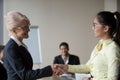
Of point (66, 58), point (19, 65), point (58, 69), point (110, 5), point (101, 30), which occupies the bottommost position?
point (66, 58)

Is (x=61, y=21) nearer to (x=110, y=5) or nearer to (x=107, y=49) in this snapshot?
(x=110, y=5)

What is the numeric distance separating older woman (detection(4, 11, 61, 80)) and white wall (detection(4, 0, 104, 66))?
14.1 ft

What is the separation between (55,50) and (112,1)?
1.85 meters

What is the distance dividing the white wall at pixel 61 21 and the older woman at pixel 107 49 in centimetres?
424

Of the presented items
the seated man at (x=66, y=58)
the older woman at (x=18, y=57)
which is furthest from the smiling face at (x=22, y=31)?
the seated man at (x=66, y=58)

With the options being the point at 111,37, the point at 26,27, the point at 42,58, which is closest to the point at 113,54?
the point at 111,37

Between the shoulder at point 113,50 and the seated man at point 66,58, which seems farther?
the seated man at point 66,58

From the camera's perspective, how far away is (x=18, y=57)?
1969 mm

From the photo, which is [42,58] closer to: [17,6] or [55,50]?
[55,50]

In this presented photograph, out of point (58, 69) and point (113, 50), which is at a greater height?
point (113, 50)

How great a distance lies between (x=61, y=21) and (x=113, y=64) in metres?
4.59

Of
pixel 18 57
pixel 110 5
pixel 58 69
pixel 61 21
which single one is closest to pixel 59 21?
pixel 61 21

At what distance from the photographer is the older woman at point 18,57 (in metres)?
1.94

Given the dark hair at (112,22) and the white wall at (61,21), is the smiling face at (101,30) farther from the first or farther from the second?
the white wall at (61,21)
